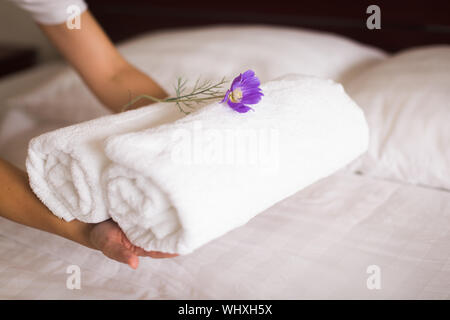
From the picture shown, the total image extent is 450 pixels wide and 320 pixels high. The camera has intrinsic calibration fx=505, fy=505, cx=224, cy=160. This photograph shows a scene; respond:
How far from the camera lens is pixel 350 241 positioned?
88 centimetres

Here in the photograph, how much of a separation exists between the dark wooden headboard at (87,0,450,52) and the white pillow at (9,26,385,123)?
0.14 metres

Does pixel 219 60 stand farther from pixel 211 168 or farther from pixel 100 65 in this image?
pixel 211 168

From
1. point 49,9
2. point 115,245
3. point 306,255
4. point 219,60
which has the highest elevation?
point 49,9

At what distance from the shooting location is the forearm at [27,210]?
80cm

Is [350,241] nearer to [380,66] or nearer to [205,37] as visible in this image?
[380,66]

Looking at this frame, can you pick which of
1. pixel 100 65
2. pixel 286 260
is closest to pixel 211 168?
pixel 286 260

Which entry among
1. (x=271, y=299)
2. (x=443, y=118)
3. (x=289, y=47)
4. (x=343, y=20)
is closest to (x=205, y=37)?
(x=289, y=47)

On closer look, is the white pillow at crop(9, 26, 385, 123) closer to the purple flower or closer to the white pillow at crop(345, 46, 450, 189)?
the white pillow at crop(345, 46, 450, 189)

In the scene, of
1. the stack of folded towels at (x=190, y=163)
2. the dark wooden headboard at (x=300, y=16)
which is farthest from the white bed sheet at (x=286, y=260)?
the dark wooden headboard at (x=300, y=16)

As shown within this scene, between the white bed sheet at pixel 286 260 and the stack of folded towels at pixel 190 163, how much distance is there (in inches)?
4.5

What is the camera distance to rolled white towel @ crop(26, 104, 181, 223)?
711 millimetres

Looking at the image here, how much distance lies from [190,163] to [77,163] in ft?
0.60

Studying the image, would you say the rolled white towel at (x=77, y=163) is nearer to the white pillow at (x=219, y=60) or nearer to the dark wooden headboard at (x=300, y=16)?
the white pillow at (x=219, y=60)

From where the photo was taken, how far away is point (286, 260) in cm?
82
